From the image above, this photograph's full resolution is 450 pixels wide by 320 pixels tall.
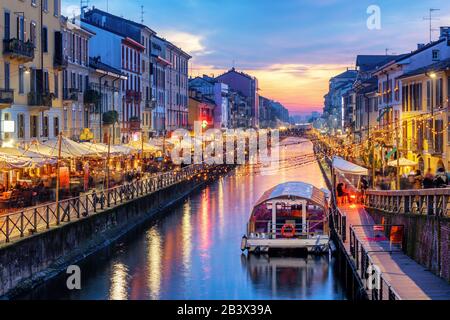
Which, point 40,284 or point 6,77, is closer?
point 40,284

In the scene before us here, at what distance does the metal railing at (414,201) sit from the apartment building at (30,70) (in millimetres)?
18943

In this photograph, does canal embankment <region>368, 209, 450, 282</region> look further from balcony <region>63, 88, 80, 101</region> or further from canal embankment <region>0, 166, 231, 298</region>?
balcony <region>63, 88, 80, 101</region>

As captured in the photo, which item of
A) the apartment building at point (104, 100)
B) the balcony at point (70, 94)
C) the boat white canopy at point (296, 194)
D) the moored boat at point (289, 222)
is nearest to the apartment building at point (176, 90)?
the apartment building at point (104, 100)

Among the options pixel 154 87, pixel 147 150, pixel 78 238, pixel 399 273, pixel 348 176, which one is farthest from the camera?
pixel 154 87

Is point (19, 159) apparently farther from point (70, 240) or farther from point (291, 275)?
point (291, 275)

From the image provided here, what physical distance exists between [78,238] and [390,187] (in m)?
21.1

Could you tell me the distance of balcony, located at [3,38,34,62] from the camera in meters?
41.8

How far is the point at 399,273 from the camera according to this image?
78.7ft

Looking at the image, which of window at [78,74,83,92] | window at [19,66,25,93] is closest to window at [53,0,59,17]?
window at [19,66,25,93]

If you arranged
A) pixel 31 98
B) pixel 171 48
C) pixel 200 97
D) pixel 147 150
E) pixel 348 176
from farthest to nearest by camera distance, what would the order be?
pixel 200 97 < pixel 171 48 < pixel 147 150 < pixel 348 176 < pixel 31 98

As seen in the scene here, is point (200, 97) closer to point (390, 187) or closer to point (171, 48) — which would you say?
point (171, 48)

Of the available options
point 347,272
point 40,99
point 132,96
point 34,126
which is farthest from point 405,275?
point 132,96

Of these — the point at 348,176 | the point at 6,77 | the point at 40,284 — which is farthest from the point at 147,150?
the point at 40,284

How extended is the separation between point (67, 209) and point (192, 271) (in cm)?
566
